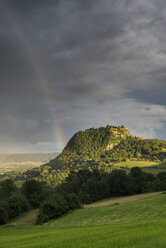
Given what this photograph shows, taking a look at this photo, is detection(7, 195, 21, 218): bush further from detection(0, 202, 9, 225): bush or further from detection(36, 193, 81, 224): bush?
detection(36, 193, 81, 224): bush

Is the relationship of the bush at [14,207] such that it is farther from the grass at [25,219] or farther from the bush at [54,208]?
the bush at [54,208]

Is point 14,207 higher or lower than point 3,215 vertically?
higher

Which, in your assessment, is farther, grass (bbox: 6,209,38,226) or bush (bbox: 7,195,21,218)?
bush (bbox: 7,195,21,218)

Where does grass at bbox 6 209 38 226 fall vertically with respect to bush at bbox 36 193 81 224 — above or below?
below

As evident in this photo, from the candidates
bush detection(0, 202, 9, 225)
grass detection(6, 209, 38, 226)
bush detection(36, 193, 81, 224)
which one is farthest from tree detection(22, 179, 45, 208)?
bush detection(36, 193, 81, 224)

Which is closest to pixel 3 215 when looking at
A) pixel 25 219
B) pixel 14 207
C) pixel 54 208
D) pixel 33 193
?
pixel 25 219

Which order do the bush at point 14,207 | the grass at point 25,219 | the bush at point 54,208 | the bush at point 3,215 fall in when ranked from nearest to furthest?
1. the bush at point 54,208
2. the bush at point 3,215
3. the grass at point 25,219
4. the bush at point 14,207

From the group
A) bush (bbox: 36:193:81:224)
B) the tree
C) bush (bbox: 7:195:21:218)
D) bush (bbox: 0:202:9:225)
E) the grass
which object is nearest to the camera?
bush (bbox: 36:193:81:224)

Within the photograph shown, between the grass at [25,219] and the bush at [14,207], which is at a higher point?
the bush at [14,207]

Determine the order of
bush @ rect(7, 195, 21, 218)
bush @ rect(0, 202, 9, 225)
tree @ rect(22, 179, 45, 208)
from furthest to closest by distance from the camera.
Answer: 1. tree @ rect(22, 179, 45, 208)
2. bush @ rect(7, 195, 21, 218)
3. bush @ rect(0, 202, 9, 225)

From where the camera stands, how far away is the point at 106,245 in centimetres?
1130

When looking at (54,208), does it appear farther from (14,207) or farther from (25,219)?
(14,207)

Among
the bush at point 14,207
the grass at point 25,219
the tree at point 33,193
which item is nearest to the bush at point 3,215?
the grass at point 25,219

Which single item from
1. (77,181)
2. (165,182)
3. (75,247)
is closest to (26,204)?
(77,181)
